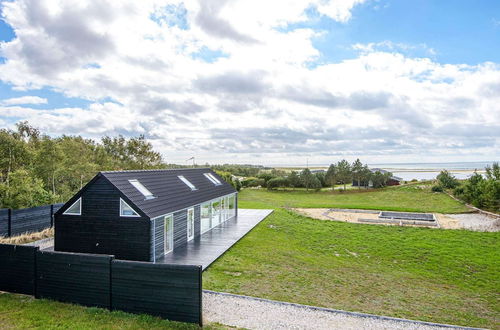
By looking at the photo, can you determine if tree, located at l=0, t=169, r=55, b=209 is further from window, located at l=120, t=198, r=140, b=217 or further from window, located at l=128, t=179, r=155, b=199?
window, located at l=120, t=198, r=140, b=217

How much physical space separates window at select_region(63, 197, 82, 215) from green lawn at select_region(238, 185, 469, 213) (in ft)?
50.2

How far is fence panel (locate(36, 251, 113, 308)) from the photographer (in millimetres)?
6652

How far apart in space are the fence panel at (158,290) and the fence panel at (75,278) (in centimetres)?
26

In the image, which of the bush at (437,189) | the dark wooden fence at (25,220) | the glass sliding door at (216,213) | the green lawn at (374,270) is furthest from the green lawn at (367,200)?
the dark wooden fence at (25,220)

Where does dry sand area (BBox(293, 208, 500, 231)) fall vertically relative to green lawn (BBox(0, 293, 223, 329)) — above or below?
below

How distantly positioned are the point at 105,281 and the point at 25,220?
993 centimetres

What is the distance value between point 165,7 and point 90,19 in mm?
3117

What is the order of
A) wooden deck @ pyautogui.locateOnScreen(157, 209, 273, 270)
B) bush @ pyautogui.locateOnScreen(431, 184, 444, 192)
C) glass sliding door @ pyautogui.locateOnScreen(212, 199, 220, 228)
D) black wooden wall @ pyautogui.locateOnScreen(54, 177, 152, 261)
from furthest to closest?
bush @ pyautogui.locateOnScreen(431, 184, 444, 192) → glass sliding door @ pyautogui.locateOnScreen(212, 199, 220, 228) → wooden deck @ pyautogui.locateOnScreen(157, 209, 273, 270) → black wooden wall @ pyautogui.locateOnScreen(54, 177, 152, 261)

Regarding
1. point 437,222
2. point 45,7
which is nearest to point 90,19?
point 45,7

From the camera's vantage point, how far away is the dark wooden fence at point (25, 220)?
1271cm

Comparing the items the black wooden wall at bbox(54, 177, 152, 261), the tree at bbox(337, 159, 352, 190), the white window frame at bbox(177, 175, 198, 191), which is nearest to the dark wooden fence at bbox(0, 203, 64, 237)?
the black wooden wall at bbox(54, 177, 152, 261)

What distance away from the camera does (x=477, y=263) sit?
11148 millimetres

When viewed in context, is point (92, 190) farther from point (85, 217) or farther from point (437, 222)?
point (437, 222)

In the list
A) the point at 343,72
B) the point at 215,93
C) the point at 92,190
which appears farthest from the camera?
the point at 215,93
